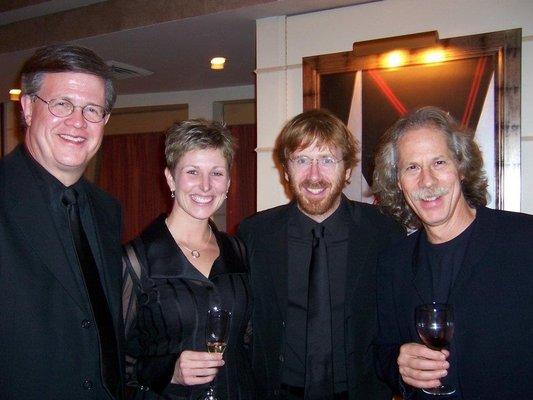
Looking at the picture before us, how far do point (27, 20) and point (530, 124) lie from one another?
5.53 metres

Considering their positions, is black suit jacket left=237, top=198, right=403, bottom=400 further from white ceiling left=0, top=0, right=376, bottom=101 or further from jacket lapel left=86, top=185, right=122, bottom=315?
white ceiling left=0, top=0, right=376, bottom=101

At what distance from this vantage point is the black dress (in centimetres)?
193

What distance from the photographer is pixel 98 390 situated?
5.50ft

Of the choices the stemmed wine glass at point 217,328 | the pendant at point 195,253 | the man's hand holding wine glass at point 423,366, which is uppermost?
the pendant at point 195,253

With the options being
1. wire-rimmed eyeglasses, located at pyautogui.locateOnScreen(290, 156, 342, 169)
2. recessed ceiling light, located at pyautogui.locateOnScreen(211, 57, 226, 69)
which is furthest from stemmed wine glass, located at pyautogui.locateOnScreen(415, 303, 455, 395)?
recessed ceiling light, located at pyautogui.locateOnScreen(211, 57, 226, 69)

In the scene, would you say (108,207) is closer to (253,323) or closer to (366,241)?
(253,323)

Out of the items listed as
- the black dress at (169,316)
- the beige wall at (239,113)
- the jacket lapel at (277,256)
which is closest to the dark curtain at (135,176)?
the beige wall at (239,113)

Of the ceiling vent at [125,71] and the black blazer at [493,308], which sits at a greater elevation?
the ceiling vent at [125,71]

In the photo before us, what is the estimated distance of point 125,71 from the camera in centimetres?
645

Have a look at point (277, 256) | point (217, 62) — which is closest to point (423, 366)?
point (277, 256)

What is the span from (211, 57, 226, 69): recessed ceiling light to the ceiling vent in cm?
117

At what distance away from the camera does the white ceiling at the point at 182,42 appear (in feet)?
14.1

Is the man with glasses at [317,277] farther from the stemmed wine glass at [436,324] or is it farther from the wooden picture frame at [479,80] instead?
the wooden picture frame at [479,80]

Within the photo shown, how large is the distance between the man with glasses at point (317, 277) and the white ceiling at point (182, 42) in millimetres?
2189
